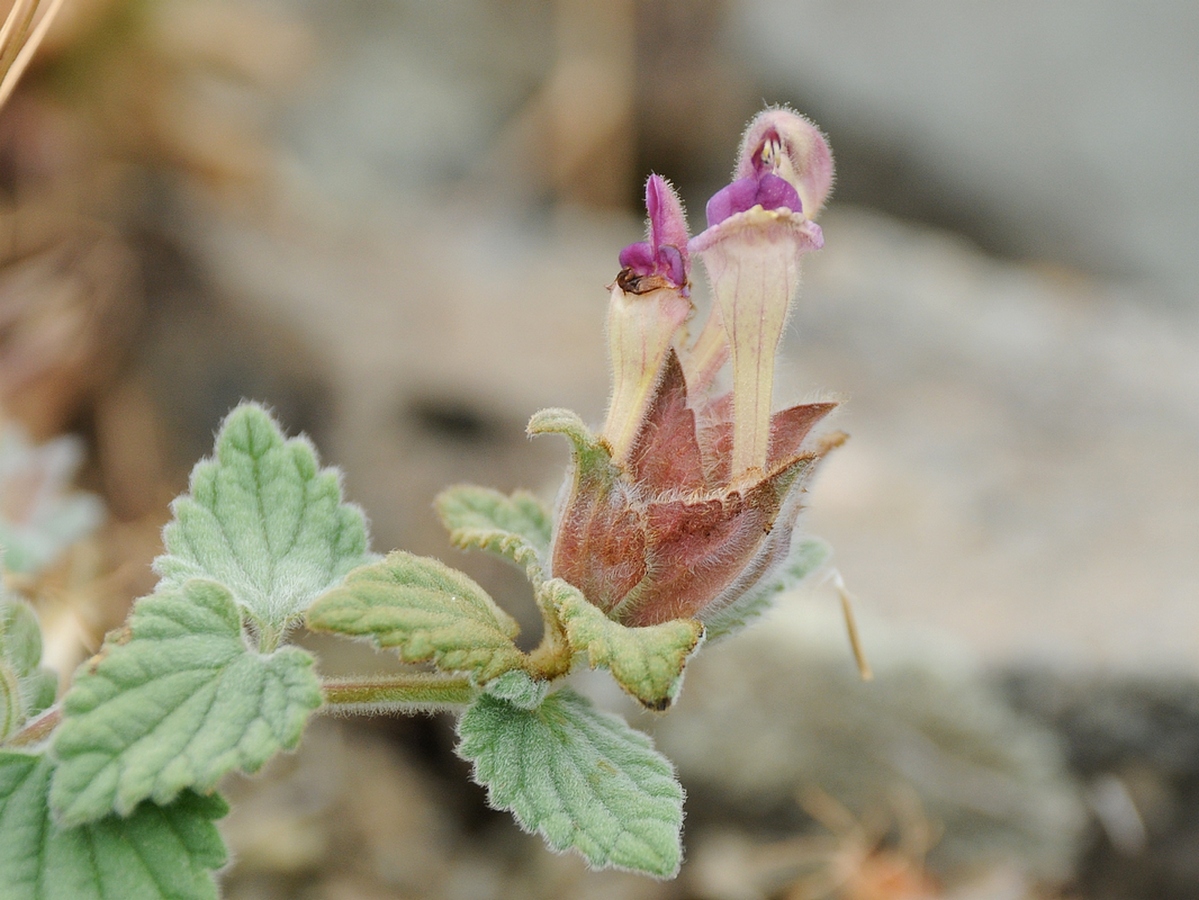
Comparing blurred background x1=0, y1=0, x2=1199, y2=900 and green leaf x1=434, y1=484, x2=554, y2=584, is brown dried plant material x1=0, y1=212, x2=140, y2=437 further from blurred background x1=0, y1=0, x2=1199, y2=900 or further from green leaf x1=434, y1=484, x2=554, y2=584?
green leaf x1=434, y1=484, x2=554, y2=584

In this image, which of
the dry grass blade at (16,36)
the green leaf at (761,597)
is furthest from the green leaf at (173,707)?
the dry grass blade at (16,36)

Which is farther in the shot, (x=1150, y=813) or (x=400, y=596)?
(x=1150, y=813)

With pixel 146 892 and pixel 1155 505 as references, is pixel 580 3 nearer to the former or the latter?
pixel 1155 505

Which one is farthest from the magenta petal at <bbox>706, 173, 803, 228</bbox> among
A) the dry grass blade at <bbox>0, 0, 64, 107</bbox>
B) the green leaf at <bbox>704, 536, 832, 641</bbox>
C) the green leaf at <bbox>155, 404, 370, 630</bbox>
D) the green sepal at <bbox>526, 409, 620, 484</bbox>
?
the dry grass blade at <bbox>0, 0, 64, 107</bbox>

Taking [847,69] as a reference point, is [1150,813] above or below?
below

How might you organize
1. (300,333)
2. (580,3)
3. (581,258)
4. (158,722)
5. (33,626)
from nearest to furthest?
(158,722)
(33,626)
(300,333)
(581,258)
(580,3)

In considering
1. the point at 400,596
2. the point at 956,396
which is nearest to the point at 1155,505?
the point at 956,396

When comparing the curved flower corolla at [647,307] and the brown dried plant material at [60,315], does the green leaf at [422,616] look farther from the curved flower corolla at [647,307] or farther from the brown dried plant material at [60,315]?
the brown dried plant material at [60,315]

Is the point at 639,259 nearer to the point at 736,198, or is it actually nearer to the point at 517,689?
the point at 736,198
